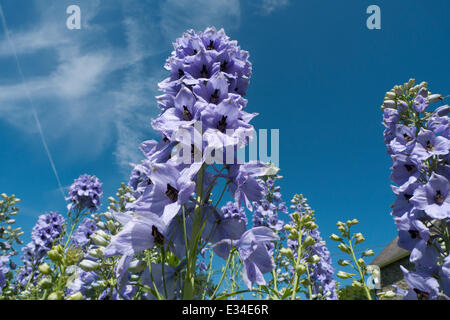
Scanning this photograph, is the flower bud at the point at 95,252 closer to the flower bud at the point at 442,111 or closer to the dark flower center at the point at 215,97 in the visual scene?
the dark flower center at the point at 215,97

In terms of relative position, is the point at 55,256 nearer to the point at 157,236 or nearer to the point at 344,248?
the point at 157,236

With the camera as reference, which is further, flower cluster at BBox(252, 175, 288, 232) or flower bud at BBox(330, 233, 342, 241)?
flower cluster at BBox(252, 175, 288, 232)

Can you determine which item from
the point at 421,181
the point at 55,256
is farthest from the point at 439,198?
the point at 55,256

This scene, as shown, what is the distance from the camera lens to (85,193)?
254 inches

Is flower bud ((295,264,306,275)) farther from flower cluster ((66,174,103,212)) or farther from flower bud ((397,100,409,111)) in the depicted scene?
flower cluster ((66,174,103,212))

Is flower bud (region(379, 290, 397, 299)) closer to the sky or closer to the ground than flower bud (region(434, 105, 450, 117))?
closer to the ground

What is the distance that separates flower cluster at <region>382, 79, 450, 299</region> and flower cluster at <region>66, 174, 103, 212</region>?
631 centimetres

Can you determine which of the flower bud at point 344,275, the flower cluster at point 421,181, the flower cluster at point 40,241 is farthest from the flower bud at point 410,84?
the flower cluster at point 40,241

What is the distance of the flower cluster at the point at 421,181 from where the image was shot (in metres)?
2.43

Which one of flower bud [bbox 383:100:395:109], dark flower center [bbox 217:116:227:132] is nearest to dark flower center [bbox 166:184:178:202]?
dark flower center [bbox 217:116:227:132]

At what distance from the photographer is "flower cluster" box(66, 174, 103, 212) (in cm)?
643

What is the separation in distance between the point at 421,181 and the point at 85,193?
6557 mm
